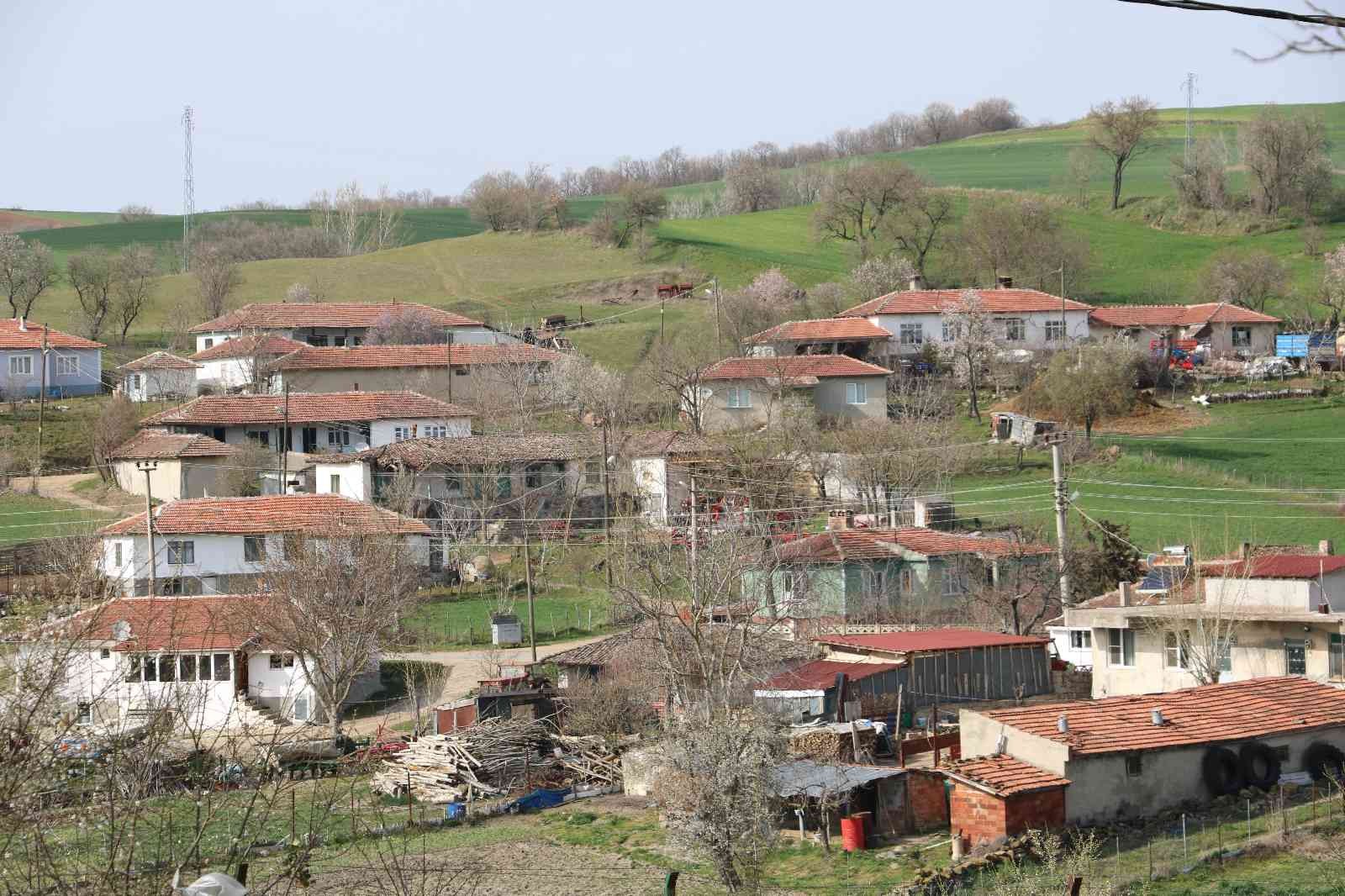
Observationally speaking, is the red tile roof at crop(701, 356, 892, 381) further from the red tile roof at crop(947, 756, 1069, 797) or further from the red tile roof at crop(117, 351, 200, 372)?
the red tile roof at crop(947, 756, 1069, 797)

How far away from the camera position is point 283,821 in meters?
28.2

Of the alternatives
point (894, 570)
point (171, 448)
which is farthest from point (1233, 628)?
point (171, 448)

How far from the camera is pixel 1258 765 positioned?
25125 millimetres

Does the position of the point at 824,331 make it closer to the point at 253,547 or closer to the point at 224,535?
the point at 253,547

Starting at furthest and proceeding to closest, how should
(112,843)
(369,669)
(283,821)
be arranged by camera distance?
(369,669) < (283,821) < (112,843)

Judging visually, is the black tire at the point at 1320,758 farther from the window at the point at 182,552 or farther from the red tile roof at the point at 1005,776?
the window at the point at 182,552

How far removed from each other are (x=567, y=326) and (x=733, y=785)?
209 feet

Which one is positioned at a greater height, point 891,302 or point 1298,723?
point 891,302

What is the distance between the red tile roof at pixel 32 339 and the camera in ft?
225

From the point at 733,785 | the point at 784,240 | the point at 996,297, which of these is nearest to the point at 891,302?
the point at 996,297

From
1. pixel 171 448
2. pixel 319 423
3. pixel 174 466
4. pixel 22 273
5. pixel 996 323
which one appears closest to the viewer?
pixel 174 466

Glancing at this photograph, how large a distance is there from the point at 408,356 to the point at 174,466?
17.1 m

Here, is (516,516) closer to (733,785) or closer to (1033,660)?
(1033,660)

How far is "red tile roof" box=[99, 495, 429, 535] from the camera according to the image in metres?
44.8
